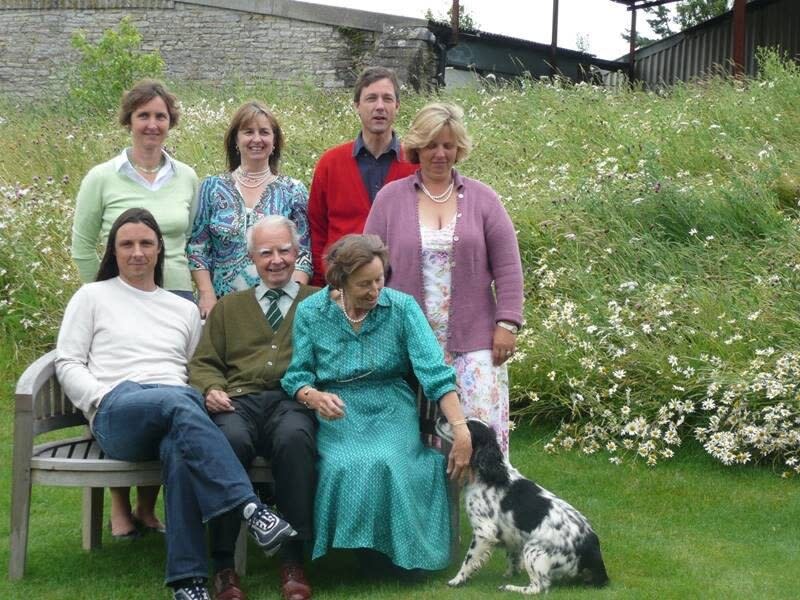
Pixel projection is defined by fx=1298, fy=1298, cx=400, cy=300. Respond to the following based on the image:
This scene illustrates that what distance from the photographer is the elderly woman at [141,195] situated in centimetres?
563

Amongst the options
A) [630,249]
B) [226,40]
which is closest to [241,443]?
[630,249]

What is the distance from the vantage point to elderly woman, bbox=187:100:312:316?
571cm

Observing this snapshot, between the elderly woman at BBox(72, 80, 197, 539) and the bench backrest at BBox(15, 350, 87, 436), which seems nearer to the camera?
the bench backrest at BBox(15, 350, 87, 436)

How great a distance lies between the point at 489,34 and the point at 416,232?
45.4ft

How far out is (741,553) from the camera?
18.0ft

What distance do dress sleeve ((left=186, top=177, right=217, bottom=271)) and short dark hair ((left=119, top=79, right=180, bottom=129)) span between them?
1.11 feet

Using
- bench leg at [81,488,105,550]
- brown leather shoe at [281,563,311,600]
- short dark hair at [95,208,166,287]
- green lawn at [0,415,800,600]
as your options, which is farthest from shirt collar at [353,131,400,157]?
brown leather shoe at [281,563,311,600]

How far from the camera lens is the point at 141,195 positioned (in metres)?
5.64

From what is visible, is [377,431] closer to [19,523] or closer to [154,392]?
[154,392]

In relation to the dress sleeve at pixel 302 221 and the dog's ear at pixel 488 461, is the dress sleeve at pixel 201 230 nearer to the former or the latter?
the dress sleeve at pixel 302 221

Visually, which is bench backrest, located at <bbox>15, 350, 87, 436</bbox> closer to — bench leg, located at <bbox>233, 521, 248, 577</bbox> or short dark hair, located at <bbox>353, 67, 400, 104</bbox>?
bench leg, located at <bbox>233, 521, 248, 577</bbox>

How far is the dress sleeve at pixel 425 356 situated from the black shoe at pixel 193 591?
3.64 feet

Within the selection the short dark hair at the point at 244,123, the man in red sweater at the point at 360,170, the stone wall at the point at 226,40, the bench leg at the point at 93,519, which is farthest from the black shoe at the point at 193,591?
the stone wall at the point at 226,40

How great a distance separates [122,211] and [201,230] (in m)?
0.36
